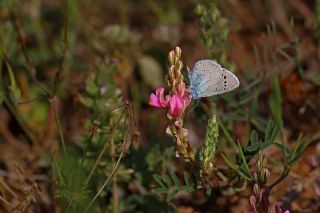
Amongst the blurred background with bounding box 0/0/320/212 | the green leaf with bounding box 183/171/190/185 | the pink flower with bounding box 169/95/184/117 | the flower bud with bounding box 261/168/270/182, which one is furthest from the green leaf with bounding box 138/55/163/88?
the flower bud with bounding box 261/168/270/182

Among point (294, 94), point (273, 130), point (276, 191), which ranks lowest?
point (276, 191)

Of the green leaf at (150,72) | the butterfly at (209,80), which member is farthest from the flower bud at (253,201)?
the green leaf at (150,72)

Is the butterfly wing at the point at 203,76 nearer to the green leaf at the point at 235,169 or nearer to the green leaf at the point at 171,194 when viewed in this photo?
the green leaf at the point at 235,169

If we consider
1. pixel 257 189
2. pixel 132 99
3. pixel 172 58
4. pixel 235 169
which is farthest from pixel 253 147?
pixel 132 99

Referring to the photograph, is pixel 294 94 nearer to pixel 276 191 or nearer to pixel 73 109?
pixel 276 191

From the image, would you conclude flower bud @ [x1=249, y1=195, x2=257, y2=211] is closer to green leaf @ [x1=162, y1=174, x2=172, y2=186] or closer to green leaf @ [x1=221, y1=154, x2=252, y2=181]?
green leaf @ [x1=221, y1=154, x2=252, y2=181]

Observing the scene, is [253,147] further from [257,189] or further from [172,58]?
[172,58]

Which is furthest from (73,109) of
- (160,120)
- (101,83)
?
(101,83)
